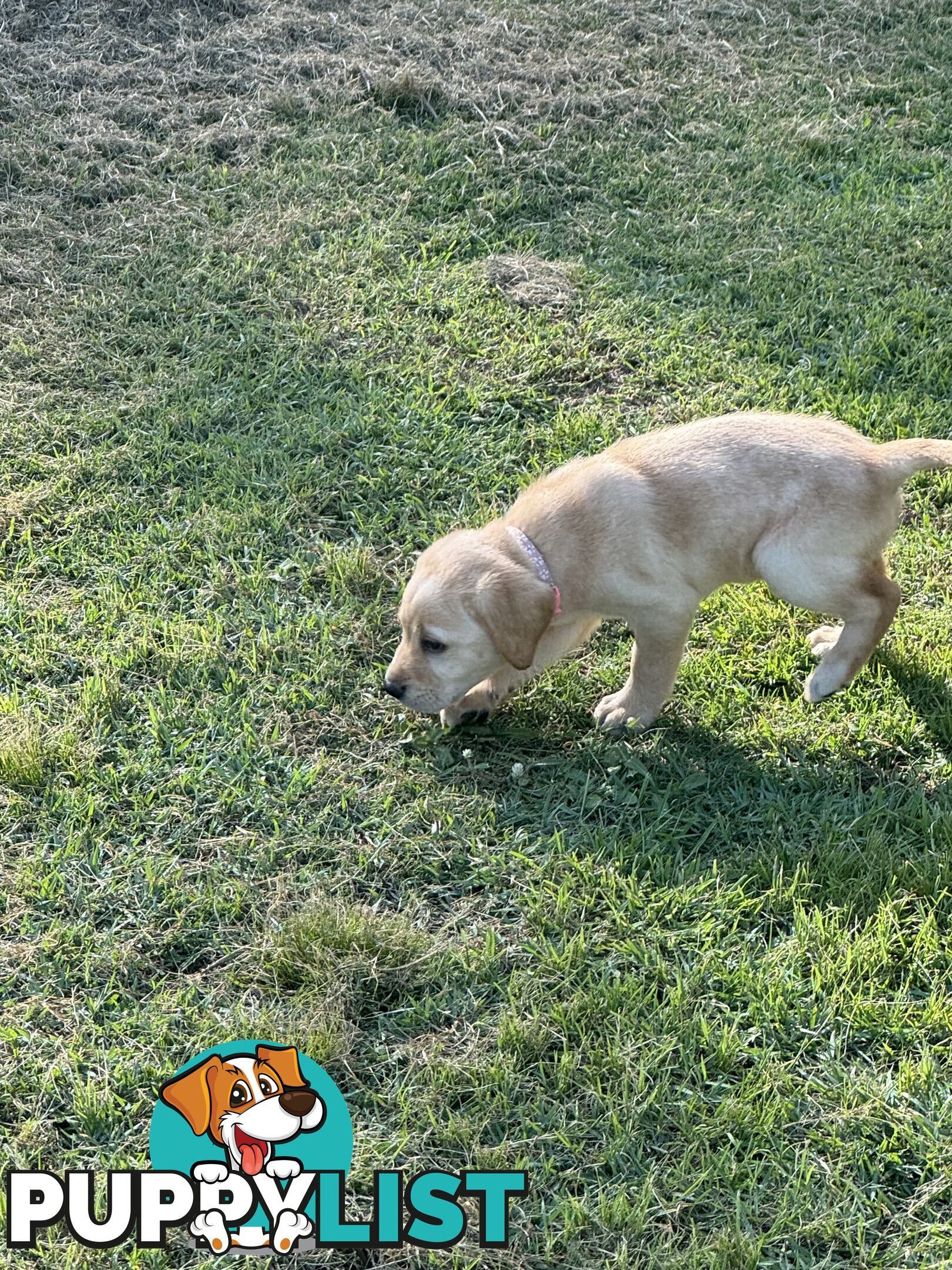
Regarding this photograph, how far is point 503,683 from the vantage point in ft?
13.4

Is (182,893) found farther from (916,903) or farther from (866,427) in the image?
(866,427)

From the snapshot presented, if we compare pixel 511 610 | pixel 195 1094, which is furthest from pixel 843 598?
pixel 195 1094

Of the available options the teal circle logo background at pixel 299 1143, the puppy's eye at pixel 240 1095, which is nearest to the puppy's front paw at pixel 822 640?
the teal circle logo background at pixel 299 1143

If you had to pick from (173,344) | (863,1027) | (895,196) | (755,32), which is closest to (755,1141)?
(863,1027)

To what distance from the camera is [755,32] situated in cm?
801

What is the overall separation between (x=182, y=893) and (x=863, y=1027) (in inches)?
75.7

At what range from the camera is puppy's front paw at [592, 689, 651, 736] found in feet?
13.2

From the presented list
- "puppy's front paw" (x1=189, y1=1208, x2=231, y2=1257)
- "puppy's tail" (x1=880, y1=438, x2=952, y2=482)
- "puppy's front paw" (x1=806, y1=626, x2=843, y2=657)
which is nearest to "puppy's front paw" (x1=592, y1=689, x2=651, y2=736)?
"puppy's front paw" (x1=806, y1=626, x2=843, y2=657)

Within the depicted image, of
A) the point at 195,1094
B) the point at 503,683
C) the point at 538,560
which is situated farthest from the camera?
the point at 503,683

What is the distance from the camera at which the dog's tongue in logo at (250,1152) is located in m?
2.77

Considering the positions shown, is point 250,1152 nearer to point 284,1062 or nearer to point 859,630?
point 284,1062

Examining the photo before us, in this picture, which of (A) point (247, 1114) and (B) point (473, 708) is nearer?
(A) point (247, 1114)

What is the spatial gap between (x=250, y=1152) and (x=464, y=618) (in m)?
1.62

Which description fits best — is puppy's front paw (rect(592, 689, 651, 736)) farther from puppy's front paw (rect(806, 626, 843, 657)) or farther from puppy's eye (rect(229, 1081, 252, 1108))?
puppy's eye (rect(229, 1081, 252, 1108))
